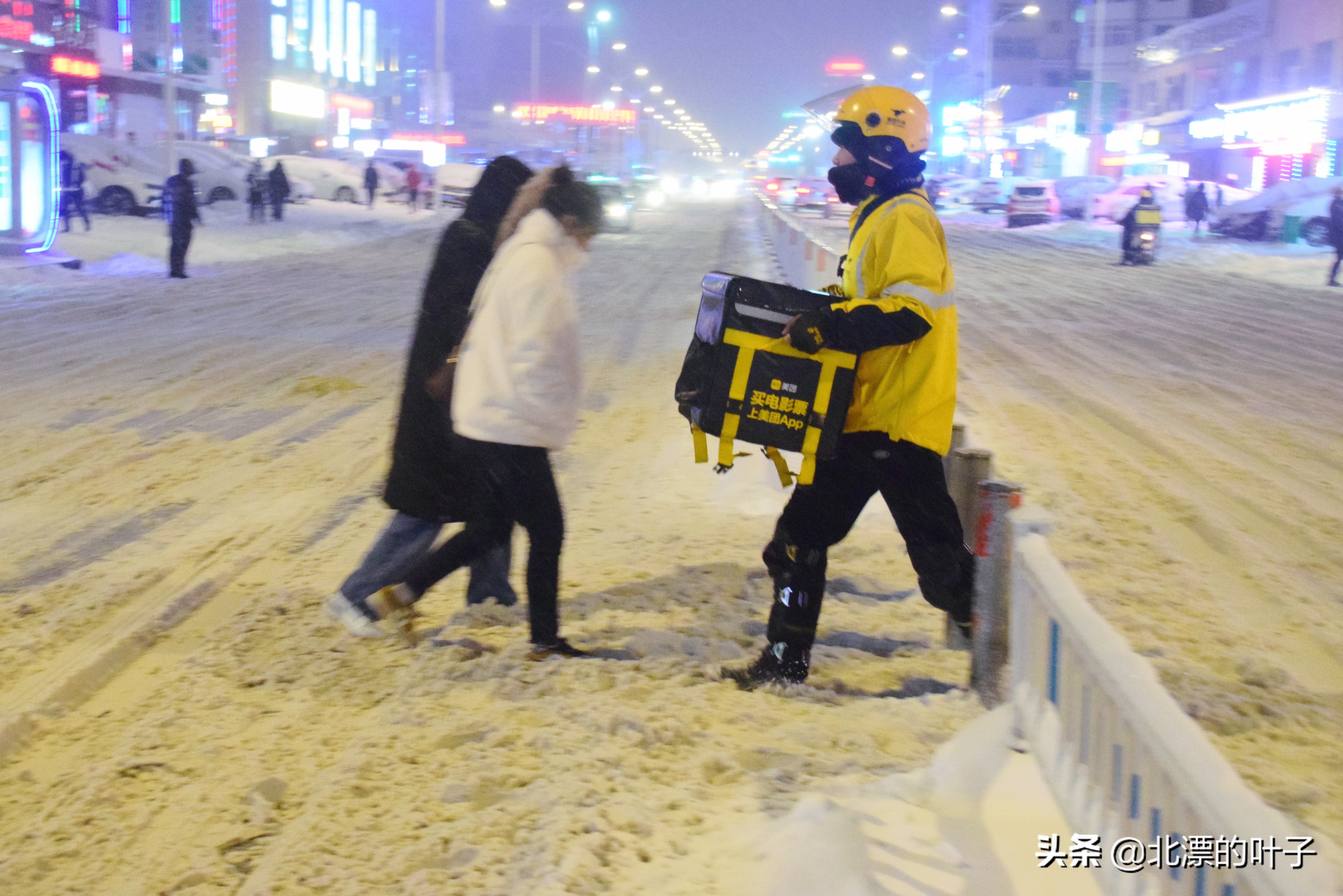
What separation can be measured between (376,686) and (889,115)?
2.51 metres

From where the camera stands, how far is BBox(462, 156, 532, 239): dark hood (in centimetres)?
420

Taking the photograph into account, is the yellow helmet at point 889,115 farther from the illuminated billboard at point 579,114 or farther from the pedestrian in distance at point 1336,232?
the illuminated billboard at point 579,114

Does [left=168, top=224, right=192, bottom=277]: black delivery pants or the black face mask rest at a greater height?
the black face mask

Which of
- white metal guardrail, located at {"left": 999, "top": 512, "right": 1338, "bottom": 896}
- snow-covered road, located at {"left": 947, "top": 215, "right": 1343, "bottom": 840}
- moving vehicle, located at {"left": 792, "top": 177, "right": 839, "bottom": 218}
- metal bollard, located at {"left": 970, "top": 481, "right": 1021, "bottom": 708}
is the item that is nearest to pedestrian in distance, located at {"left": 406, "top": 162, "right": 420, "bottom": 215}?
moving vehicle, located at {"left": 792, "top": 177, "right": 839, "bottom": 218}

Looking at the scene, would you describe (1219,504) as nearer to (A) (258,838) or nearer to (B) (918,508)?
(B) (918,508)

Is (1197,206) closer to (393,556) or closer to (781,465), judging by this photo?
(781,465)

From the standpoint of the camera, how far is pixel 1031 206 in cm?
4181

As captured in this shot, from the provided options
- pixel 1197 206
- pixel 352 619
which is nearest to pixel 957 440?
pixel 352 619

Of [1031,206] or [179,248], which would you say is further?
[1031,206]

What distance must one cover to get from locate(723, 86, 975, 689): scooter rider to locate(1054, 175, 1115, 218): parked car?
134ft

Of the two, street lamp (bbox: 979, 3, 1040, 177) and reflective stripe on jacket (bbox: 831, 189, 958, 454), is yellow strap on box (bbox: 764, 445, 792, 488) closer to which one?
reflective stripe on jacket (bbox: 831, 189, 958, 454)

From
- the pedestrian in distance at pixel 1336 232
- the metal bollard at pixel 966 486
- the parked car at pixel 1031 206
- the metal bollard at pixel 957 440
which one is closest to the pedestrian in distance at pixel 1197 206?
the parked car at pixel 1031 206

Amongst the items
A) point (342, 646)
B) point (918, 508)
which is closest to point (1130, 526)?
point (918, 508)

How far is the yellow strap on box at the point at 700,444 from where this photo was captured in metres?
3.76
